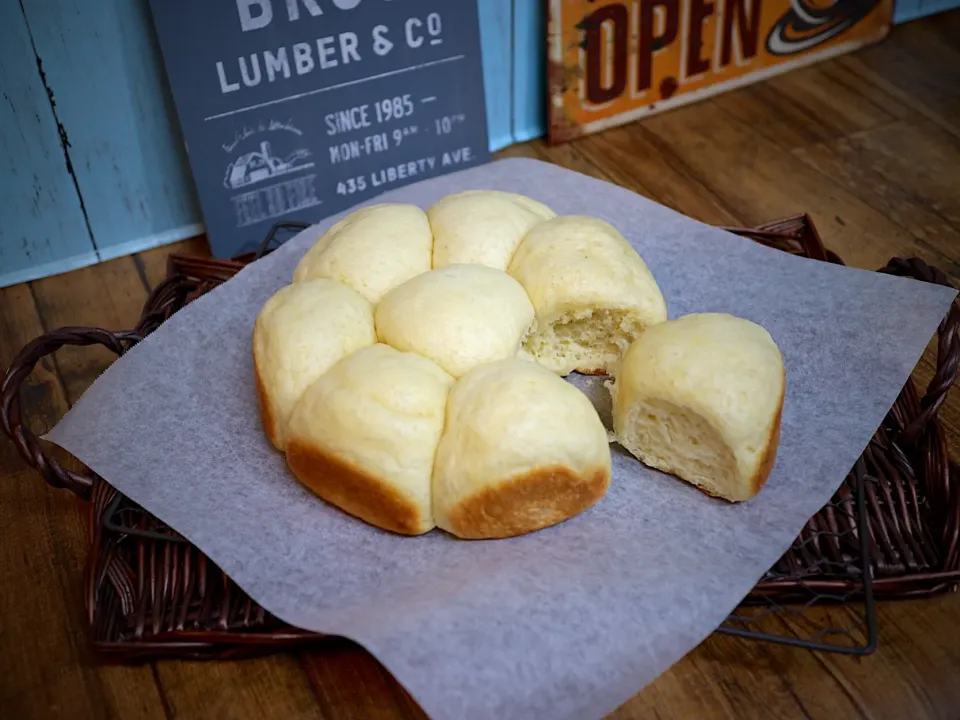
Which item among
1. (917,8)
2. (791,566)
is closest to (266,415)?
(791,566)

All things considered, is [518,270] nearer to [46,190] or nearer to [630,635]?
[630,635]

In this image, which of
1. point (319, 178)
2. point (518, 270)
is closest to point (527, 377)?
point (518, 270)

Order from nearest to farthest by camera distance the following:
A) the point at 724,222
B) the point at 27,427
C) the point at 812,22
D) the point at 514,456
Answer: the point at 514,456 < the point at 27,427 < the point at 724,222 < the point at 812,22

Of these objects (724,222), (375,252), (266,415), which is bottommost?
(724,222)

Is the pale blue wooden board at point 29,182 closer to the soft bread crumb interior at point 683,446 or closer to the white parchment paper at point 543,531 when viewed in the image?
the white parchment paper at point 543,531

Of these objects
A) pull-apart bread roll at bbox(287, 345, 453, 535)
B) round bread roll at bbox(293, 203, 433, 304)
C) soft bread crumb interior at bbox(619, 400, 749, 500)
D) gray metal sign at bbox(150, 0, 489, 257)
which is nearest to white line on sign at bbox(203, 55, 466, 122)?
gray metal sign at bbox(150, 0, 489, 257)

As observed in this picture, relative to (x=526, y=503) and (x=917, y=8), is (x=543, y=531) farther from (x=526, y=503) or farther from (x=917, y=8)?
(x=917, y=8)
